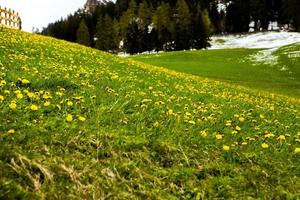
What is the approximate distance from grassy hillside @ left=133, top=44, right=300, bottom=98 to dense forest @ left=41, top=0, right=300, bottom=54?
2701 centimetres

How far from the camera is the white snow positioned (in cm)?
8300

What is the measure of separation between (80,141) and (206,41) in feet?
299

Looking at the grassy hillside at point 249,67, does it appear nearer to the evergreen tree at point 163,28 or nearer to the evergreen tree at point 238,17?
the evergreen tree at point 163,28

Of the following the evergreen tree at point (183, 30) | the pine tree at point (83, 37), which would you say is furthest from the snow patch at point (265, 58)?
the pine tree at point (83, 37)

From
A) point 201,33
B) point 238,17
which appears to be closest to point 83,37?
point 201,33

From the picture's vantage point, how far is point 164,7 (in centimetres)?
10244

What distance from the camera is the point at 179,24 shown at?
9606 centimetres

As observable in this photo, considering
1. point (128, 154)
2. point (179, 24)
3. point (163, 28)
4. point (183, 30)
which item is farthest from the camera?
point (163, 28)

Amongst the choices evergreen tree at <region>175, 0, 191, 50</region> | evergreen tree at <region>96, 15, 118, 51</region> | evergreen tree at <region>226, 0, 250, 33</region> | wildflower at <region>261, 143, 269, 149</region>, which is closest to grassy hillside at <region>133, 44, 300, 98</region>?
evergreen tree at <region>175, 0, 191, 50</region>

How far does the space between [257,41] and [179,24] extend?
64.1ft

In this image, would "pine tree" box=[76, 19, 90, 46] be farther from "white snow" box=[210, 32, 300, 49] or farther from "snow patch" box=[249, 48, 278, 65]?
"snow patch" box=[249, 48, 278, 65]

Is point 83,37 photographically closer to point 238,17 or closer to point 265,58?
point 238,17

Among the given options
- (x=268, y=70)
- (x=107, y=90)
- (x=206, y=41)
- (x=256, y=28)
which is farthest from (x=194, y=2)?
(x=107, y=90)

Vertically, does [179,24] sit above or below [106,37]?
above
